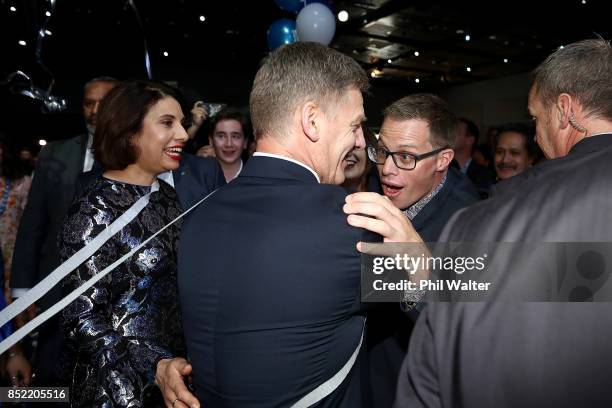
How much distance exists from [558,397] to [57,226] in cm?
250

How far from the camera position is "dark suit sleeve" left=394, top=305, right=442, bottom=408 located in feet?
2.40

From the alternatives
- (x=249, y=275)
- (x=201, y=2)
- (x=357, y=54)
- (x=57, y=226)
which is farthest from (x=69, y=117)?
(x=249, y=275)

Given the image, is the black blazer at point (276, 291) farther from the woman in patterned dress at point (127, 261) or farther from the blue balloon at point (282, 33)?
the blue balloon at point (282, 33)

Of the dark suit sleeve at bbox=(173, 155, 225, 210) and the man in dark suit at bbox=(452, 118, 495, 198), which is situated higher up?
the man in dark suit at bbox=(452, 118, 495, 198)

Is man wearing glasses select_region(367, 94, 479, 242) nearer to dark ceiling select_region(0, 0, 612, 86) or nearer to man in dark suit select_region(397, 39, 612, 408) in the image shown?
man in dark suit select_region(397, 39, 612, 408)

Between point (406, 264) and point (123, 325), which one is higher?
point (406, 264)

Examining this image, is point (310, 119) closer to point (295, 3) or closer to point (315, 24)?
point (315, 24)

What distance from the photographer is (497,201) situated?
0.71 meters

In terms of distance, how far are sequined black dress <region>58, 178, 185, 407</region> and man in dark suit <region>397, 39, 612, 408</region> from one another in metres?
1.07

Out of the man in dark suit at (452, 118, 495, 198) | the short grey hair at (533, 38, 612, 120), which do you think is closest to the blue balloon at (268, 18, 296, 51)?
the man in dark suit at (452, 118, 495, 198)

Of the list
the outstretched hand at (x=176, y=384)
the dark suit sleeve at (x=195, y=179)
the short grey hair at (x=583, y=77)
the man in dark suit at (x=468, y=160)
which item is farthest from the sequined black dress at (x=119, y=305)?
the man in dark suit at (x=468, y=160)

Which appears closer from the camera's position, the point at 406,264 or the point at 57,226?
the point at 406,264

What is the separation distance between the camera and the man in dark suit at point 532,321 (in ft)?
2.08

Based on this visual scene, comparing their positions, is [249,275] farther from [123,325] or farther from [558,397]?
[123,325]
